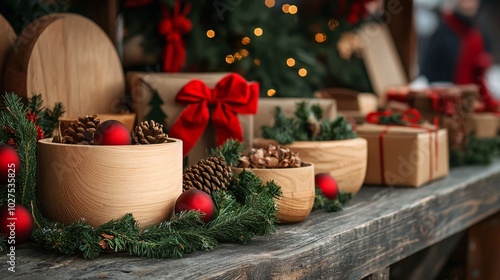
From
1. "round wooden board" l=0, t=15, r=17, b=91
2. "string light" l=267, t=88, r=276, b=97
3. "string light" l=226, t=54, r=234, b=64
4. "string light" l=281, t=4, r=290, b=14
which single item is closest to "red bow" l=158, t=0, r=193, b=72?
"string light" l=226, t=54, r=234, b=64

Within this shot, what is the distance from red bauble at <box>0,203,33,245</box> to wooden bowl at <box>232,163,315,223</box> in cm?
43

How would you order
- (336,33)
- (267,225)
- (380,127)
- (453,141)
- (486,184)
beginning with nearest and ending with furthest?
(267,225) → (380,127) → (486,184) → (453,141) → (336,33)

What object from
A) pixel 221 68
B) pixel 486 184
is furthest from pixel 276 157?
pixel 486 184

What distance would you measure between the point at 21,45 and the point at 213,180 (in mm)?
542

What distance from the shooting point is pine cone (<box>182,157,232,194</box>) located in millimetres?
1404

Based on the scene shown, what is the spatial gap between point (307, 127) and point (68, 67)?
585mm

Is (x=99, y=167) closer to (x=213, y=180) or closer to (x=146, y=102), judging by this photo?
(x=213, y=180)

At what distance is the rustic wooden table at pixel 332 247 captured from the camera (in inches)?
44.5

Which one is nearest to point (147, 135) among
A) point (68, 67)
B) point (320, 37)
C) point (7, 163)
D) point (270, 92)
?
point (7, 163)

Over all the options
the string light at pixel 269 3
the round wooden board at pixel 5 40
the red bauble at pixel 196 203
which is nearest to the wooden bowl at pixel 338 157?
the red bauble at pixel 196 203

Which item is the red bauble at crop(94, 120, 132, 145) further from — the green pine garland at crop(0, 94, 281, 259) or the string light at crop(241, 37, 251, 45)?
the string light at crop(241, 37, 251, 45)

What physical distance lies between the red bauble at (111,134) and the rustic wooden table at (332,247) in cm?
18

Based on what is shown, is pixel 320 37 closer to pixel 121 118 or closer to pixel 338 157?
pixel 338 157

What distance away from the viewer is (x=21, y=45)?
63.2 inches
